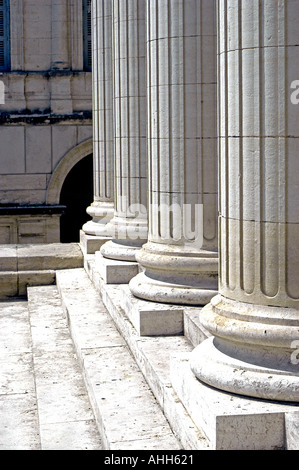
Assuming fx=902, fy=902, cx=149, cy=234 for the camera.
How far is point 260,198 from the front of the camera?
5219 mm

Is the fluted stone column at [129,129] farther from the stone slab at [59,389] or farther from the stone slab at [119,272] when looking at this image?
the stone slab at [59,389]

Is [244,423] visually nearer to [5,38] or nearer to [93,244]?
[93,244]

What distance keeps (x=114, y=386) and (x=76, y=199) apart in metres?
19.0

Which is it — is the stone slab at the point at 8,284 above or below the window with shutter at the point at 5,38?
below

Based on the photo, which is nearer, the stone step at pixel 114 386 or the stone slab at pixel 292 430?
the stone slab at pixel 292 430

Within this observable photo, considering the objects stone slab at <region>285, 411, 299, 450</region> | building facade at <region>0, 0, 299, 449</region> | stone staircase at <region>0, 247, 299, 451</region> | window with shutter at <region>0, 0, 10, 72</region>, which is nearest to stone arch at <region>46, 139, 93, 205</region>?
window with shutter at <region>0, 0, 10, 72</region>

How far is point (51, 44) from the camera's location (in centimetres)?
2278

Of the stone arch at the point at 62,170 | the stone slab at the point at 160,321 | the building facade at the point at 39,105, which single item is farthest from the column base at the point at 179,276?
the stone arch at the point at 62,170

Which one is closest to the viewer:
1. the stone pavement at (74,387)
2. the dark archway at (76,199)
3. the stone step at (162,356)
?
the stone step at (162,356)

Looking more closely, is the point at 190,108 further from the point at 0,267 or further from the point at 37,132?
the point at 37,132

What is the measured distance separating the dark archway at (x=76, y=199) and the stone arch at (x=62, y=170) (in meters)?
1.54

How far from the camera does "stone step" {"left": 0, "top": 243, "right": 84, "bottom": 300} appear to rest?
12758 mm

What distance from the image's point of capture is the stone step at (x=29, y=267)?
1276cm

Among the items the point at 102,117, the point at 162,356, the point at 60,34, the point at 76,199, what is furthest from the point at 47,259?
the point at 76,199
